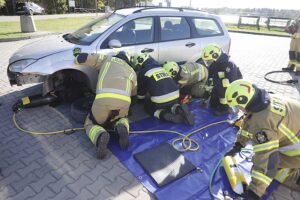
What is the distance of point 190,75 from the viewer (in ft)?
16.2

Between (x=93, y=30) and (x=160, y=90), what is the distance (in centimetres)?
192

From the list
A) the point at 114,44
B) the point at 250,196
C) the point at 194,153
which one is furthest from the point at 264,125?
the point at 114,44

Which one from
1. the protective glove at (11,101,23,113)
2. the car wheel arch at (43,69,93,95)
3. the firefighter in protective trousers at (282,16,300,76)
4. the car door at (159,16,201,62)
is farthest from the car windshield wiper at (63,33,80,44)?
the firefighter in protective trousers at (282,16,300,76)

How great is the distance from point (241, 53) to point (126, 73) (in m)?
8.56

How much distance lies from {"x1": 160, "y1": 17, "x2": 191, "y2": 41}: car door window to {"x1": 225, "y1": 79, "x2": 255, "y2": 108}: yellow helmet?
117 inches

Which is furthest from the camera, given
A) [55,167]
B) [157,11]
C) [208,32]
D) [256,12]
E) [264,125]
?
[256,12]

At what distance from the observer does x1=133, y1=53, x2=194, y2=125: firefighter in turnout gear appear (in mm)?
4234

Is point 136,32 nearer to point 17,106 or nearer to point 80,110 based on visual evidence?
point 80,110

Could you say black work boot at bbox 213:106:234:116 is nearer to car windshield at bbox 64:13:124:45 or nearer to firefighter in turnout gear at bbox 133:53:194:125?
firefighter in turnout gear at bbox 133:53:194:125

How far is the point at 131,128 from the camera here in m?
4.37

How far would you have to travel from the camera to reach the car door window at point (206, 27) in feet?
19.5

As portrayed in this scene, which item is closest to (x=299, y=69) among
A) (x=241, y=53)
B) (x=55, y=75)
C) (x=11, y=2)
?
(x=241, y=53)

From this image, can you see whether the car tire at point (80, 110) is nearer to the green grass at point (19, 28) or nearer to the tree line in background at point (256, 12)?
the green grass at point (19, 28)

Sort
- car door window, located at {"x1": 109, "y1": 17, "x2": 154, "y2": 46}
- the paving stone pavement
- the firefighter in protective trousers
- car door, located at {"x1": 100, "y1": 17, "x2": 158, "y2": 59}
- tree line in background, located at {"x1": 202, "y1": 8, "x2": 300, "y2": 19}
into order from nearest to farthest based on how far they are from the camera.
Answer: the paving stone pavement, car door, located at {"x1": 100, "y1": 17, "x2": 158, "y2": 59}, car door window, located at {"x1": 109, "y1": 17, "x2": 154, "y2": 46}, the firefighter in protective trousers, tree line in background, located at {"x1": 202, "y1": 8, "x2": 300, "y2": 19}
